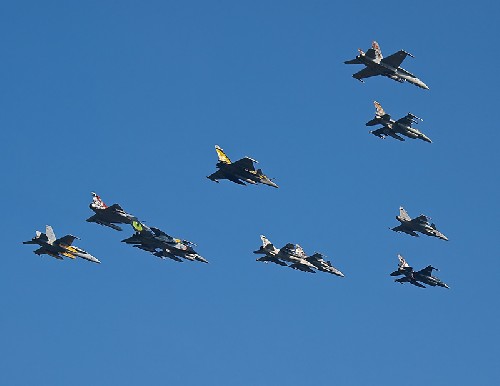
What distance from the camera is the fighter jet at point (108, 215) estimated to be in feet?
481

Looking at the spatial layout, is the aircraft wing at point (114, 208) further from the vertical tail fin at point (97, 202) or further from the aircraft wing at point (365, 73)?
the aircraft wing at point (365, 73)

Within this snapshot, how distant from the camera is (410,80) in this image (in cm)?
14750

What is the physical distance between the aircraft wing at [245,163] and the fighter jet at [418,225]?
26196 mm

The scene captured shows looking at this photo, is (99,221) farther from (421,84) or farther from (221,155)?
(421,84)

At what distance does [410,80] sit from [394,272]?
31.2 m

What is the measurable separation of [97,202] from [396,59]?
4667cm

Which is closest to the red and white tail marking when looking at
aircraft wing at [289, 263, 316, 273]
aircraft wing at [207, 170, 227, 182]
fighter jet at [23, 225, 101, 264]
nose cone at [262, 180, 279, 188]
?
fighter jet at [23, 225, 101, 264]

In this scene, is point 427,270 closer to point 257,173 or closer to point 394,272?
point 394,272

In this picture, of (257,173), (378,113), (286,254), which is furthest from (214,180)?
(378,113)

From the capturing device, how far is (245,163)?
147 m

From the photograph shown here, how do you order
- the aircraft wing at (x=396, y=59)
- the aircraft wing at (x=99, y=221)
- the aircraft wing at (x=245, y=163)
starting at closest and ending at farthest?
the aircraft wing at (x=396, y=59) → the aircraft wing at (x=245, y=163) → the aircraft wing at (x=99, y=221)

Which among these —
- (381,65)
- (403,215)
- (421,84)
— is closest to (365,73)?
(381,65)

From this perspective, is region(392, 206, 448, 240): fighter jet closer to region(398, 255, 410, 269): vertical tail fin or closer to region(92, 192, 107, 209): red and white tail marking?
region(398, 255, 410, 269): vertical tail fin

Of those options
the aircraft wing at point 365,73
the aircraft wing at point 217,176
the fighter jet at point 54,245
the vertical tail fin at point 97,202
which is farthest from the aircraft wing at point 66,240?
the aircraft wing at point 365,73
